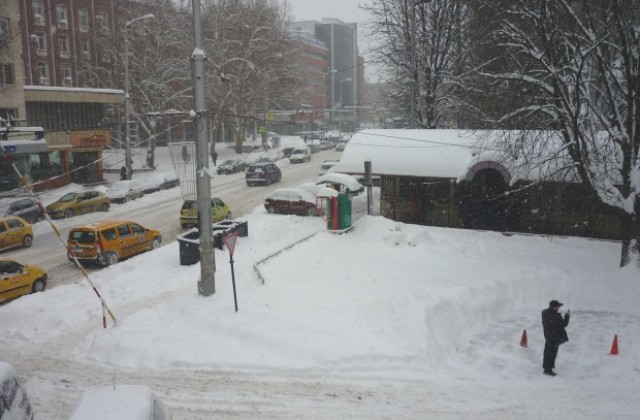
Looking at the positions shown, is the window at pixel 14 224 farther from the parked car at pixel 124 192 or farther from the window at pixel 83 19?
the window at pixel 83 19

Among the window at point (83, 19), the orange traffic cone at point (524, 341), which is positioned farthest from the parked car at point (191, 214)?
the window at point (83, 19)

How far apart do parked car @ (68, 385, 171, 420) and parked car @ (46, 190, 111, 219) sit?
2347 centimetres

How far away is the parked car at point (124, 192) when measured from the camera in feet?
105

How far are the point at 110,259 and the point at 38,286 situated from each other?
9.58 ft

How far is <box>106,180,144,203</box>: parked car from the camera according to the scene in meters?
32.0

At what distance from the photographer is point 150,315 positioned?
43.6 feet

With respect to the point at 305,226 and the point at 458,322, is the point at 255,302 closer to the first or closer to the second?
the point at 458,322

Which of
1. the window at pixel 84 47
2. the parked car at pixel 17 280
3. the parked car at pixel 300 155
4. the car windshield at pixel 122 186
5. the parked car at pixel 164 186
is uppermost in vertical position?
the window at pixel 84 47

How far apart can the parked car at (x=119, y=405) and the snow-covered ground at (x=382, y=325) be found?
249 cm

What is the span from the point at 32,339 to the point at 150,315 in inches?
103

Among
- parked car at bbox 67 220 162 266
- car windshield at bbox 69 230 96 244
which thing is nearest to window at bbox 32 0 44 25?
parked car at bbox 67 220 162 266

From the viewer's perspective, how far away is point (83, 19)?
5669 cm

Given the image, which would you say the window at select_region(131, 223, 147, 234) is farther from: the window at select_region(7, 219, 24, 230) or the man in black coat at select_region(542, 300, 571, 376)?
the man in black coat at select_region(542, 300, 571, 376)

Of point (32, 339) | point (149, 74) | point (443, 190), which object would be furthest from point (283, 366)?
point (149, 74)
